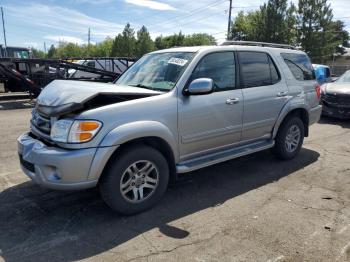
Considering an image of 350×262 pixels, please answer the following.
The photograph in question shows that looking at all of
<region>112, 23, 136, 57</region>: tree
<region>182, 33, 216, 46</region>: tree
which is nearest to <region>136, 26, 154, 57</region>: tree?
<region>112, 23, 136, 57</region>: tree

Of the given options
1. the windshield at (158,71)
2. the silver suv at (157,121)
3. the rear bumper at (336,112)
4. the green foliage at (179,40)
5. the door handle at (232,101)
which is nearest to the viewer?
the silver suv at (157,121)

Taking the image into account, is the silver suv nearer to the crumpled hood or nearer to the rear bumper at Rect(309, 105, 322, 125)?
the crumpled hood

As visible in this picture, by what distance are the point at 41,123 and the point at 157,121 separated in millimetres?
1272

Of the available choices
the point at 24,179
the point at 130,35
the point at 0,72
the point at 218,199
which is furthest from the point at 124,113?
the point at 130,35

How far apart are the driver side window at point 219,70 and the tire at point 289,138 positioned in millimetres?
1457

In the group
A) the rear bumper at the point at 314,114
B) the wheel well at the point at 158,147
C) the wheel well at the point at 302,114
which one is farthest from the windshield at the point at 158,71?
the rear bumper at the point at 314,114

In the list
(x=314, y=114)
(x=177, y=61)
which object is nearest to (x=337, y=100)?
(x=314, y=114)

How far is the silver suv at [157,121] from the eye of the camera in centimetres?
361

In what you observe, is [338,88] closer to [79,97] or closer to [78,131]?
[79,97]

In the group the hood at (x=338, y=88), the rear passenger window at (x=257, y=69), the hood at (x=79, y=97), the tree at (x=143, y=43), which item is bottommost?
the hood at (x=338, y=88)

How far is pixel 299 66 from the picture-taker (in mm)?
6234

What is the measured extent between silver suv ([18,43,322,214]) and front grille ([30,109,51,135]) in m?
0.01

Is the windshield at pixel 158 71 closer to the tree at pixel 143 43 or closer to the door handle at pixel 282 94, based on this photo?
the door handle at pixel 282 94

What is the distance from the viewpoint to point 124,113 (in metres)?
3.78
